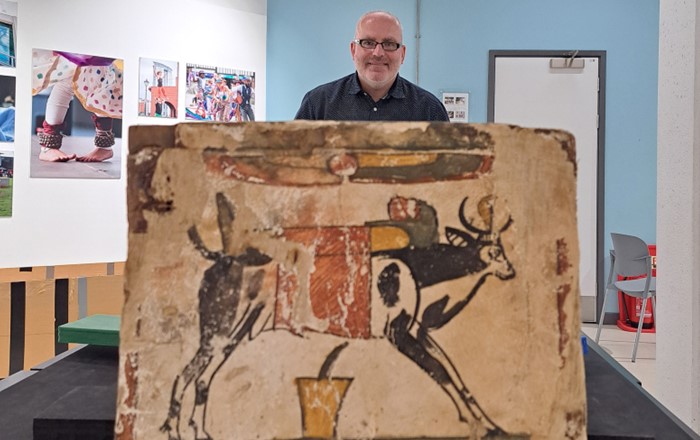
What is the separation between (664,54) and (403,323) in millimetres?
1667

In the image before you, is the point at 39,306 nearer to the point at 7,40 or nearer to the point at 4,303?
the point at 4,303

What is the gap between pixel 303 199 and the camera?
30.3 inches

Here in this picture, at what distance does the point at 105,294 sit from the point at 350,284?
191 cm

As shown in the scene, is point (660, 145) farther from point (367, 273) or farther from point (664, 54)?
point (367, 273)

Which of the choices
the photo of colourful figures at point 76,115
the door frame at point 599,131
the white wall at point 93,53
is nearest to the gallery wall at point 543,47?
the door frame at point 599,131

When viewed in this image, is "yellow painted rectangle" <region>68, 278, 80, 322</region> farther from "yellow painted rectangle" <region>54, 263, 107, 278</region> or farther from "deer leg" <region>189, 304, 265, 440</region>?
"deer leg" <region>189, 304, 265, 440</region>

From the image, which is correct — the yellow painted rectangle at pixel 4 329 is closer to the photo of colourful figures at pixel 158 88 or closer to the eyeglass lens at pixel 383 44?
the photo of colourful figures at pixel 158 88

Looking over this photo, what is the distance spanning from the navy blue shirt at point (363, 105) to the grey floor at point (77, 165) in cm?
142

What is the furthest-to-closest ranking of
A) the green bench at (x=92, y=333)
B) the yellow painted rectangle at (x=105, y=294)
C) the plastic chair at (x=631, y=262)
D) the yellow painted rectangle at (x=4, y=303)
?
the plastic chair at (x=631, y=262) → the yellow painted rectangle at (x=105, y=294) → the yellow painted rectangle at (x=4, y=303) → the green bench at (x=92, y=333)

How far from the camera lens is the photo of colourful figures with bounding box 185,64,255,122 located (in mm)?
3158

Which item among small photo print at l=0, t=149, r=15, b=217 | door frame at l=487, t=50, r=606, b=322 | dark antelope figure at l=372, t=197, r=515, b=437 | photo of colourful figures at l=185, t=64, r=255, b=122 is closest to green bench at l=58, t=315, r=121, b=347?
dark antelope figure at l=372, t=197, r=515, b=437

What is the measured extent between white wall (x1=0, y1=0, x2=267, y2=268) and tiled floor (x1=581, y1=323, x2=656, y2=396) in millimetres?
2545

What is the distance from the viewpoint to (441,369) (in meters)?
0.75

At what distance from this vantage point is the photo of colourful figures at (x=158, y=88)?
2979 mm
